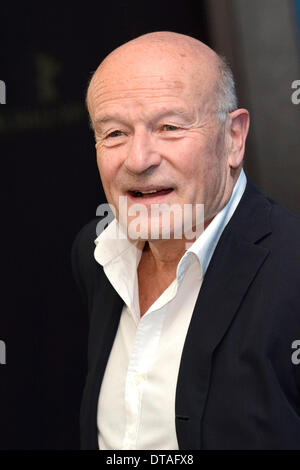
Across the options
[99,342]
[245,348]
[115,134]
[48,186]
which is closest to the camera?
[245,348]

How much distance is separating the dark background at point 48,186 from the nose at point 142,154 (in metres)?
0.94

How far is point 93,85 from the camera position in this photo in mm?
1543

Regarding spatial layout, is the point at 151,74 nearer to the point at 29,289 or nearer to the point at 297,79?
the point at 297,79

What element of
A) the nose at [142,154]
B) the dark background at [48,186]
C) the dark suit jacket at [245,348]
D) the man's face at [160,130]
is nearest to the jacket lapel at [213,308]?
the dark suit jacket at [245,348]

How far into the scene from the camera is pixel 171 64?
4.66 ft

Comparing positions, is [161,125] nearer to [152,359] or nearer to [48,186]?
[152,359]

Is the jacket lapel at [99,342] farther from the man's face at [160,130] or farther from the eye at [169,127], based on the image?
the eye at [169,127]

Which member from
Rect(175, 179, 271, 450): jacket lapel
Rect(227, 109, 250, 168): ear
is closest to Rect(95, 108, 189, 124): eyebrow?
Rect(227, 109, 250, 168): ear

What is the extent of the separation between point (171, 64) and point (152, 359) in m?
0.64

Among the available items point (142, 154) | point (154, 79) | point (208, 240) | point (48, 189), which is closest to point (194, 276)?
point (208, 240)

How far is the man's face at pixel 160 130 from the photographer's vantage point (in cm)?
141

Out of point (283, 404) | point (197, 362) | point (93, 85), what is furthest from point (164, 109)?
point (283, 404)

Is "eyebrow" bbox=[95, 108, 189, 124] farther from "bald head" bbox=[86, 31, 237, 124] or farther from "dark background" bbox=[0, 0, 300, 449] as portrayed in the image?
"dark background" bbox=[0, 0, 300, 449]
